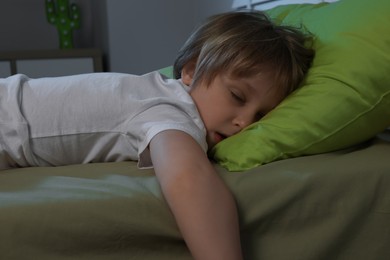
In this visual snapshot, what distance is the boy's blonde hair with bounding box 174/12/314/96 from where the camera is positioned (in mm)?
900

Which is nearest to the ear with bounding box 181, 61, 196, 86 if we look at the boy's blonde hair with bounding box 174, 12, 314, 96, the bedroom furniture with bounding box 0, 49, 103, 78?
the boy's blonde hair with bounding box 174, 12, 314, 96

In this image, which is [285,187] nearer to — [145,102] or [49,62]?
[145,102]

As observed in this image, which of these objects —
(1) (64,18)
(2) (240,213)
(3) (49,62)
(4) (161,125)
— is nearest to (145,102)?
(4) (161,125)

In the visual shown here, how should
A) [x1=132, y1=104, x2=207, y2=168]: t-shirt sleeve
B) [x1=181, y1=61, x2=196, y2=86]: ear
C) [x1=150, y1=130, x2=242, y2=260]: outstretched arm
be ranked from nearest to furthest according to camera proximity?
1. [x1=150, y1=130, x2=242, y2=260]: outstretched arm
2. [x1=132, y1=104, x2=207, y2=168]: t-shirt sleeve
3. [x1=181, y1=61, x2=196, y2=86]: ear

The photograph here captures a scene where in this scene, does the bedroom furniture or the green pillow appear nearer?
the green pillow

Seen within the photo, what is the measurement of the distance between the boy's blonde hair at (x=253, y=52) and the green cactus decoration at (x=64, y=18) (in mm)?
2045

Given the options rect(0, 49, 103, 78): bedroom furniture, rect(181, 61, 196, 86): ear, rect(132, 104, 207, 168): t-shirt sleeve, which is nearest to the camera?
rect(132, 104, 207, 168): t-shirt sleeve

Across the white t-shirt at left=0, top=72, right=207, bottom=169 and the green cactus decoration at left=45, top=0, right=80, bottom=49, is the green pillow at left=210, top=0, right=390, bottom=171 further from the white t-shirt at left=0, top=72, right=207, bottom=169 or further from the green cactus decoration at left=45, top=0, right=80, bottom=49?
the green cactus decoration at left=45, top=0, right=80, bottom=49

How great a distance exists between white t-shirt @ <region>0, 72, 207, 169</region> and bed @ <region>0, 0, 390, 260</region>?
43mm

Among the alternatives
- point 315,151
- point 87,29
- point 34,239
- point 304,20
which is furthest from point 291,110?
point 87,29

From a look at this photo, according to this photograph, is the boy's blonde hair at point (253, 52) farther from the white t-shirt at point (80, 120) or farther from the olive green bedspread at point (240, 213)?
the olive green bedspread at point (240, 213)

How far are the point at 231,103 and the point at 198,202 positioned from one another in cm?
29

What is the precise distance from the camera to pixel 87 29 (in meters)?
3.19

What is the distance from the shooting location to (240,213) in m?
0.68
